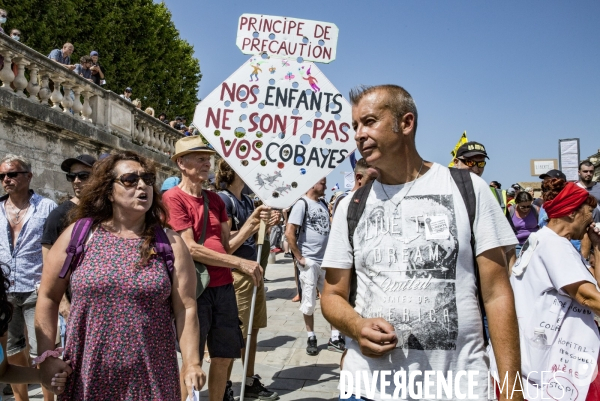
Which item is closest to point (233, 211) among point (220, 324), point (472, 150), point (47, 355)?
point (220, 324)

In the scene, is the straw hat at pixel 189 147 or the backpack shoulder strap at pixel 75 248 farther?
the straw hat at pixel 189 147

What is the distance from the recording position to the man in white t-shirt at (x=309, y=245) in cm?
630

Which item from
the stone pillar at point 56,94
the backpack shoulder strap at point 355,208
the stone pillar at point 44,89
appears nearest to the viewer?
the backpack shoulder strap at point 355,208

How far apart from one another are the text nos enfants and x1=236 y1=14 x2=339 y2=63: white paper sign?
29 cm

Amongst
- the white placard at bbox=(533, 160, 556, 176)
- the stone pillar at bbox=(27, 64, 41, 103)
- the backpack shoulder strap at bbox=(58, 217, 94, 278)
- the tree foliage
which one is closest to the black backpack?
the backpack shoulder strap at bbox=(58, 217, 94, 278)

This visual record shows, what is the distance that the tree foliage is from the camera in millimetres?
19281

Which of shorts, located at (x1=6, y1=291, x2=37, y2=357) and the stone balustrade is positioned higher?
the stone balustrade

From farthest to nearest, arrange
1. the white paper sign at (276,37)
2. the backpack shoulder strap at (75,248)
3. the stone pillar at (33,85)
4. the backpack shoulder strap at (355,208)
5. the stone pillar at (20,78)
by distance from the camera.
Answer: the stone pillar at (33,85)
the stone pillar at (20,78)
the white paper sign at (276,37)
the backpack shoulder strap at (75,248)
the backpack shoulder strap at (355,208)

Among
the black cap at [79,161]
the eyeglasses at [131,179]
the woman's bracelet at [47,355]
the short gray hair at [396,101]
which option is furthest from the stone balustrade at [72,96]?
the short gray hair at [396,101]

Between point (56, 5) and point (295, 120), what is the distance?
1987 centimetres

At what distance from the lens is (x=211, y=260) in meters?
3.71

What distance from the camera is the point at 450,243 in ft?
6.59

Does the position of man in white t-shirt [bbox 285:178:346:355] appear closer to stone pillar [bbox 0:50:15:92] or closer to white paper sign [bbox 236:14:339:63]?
white paper sign [bbox 236:14:339:63]

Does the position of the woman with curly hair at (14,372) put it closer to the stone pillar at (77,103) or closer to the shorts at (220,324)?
the shorts at (220,324)
